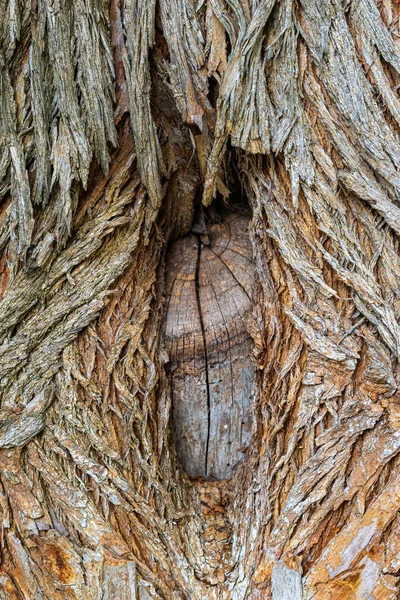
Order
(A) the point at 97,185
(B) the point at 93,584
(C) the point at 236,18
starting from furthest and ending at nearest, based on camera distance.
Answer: (A) the point at 97,185 → (C) the point at 236,18 → (B) the point at 93,584

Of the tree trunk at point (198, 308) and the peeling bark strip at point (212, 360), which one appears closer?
the tree trunk at point (198, 308)

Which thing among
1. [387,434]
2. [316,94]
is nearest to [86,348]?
[387,434]

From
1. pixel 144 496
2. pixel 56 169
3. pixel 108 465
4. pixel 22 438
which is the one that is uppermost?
pixel 56 169

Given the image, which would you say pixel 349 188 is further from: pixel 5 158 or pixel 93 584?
pixel 93 584

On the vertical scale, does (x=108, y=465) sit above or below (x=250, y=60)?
below

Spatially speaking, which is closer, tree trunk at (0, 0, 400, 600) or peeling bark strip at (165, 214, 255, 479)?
tree trunk at (0, 0, 400, 600)
